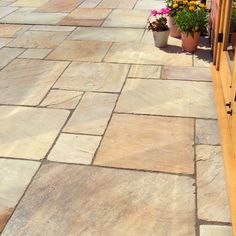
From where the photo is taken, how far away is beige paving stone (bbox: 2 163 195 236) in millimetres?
2561

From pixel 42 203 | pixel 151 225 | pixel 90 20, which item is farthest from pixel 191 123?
pixel 90 20

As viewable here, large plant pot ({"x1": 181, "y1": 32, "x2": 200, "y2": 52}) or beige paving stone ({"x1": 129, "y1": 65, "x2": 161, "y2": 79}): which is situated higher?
large plant pot ({"x1": 181, "y1": 32, "x2": 200, "y2": 52})

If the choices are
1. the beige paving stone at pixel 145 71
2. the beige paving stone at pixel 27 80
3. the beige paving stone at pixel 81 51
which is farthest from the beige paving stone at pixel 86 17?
the beige paving stone at pixel 145 71

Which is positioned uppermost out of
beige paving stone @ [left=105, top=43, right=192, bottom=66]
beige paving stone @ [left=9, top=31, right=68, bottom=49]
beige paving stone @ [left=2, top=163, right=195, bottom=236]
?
beige paving stone @ [left=9, top=31, right=68, bottom=49]

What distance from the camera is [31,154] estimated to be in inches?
131

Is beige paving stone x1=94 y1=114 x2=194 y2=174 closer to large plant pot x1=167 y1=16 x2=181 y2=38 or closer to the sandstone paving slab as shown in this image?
the sandstone paving slab

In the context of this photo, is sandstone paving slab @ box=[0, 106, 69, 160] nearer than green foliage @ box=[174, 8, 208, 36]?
Yes

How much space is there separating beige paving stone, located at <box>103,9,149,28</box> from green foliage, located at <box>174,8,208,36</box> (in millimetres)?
1429

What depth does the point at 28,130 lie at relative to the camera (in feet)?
12.0

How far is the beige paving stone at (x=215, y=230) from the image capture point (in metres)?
2.48

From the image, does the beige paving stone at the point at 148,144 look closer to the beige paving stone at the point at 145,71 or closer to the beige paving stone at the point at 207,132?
the beige paving stone at the point at 207,132

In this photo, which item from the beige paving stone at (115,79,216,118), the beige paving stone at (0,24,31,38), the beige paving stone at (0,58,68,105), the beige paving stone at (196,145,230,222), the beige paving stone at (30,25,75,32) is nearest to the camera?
the beige paving stone at (196,145,230,222)

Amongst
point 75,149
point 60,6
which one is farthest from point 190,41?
point 60,6

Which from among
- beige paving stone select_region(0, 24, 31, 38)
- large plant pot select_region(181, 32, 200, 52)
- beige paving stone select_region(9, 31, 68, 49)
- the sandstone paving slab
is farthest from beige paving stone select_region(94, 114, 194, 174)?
beige paving stone select_region(0, 24, 31, 38)
